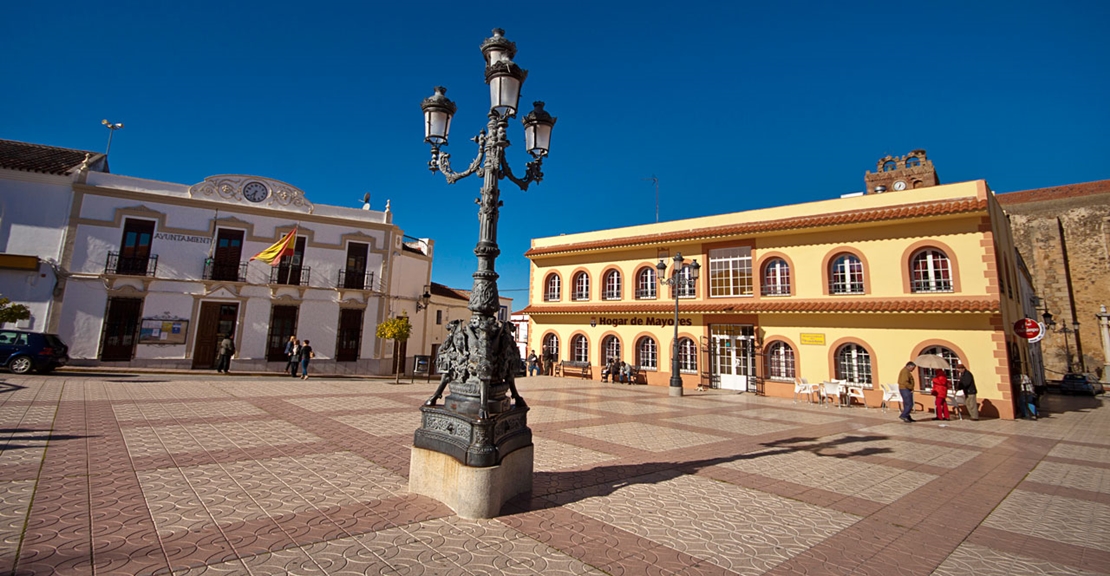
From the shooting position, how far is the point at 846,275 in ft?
53.5

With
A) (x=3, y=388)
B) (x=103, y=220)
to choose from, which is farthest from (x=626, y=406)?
(x=103, y=220)

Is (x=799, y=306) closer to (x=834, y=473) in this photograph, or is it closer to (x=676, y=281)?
(x=676, y=281)

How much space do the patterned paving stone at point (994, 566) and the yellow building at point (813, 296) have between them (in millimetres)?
12298

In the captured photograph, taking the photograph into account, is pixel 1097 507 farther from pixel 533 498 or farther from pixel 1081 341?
pixel 1081 341

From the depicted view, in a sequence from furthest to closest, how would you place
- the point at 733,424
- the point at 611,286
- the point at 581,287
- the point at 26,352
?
the point at 581,287 < the point at 611,286 < the point at 26,352 < the point at 733,424

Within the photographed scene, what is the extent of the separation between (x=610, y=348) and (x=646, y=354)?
182cm

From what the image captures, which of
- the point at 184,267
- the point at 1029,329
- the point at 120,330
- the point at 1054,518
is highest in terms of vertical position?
the point at 184,267

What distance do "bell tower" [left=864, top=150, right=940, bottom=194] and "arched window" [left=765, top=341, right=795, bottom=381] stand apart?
14.3 metres

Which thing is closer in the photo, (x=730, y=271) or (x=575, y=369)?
(x=730, y=271)

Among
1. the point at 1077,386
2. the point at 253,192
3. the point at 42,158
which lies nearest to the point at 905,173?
the point at 1077,386

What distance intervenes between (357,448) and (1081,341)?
47.0 meters

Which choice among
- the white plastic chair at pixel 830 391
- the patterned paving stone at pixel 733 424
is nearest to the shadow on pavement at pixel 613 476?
the patterned paving stone at pixel 733 424

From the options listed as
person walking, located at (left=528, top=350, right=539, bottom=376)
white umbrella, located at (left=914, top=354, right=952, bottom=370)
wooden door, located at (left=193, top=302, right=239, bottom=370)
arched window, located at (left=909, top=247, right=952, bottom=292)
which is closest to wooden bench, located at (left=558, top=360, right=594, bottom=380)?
person walking, located at (left=528, top=350, right=539, bottom=376)

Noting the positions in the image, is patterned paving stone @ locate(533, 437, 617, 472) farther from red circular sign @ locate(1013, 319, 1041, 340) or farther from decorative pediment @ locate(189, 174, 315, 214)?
decorative pediment @ locate(189, 174, 315, 214)
